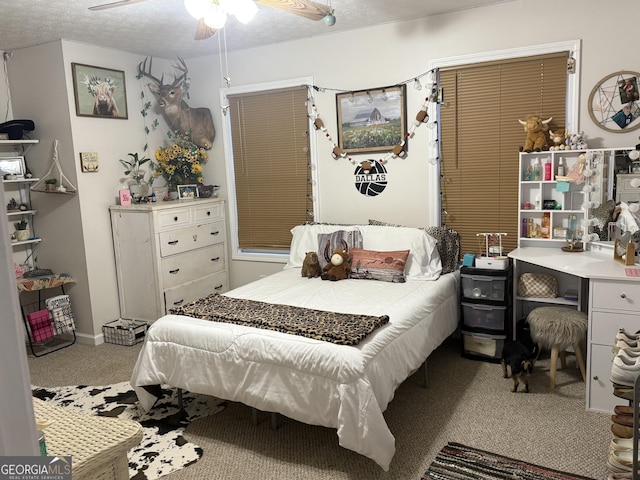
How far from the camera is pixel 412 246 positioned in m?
4.07

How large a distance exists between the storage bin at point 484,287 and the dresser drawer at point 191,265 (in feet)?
8.17

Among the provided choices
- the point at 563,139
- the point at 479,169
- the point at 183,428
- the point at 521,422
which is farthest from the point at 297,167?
the point at 521,422

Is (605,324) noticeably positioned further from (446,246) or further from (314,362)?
(314,362)

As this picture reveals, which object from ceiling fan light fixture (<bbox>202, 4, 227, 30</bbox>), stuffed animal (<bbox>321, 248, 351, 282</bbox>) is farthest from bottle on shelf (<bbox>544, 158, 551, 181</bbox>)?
ceiling fan light fixture (<bbox>202, 4, 227, 30</bbox>)

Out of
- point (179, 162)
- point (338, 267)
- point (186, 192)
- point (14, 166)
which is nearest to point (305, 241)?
point (338, 267)

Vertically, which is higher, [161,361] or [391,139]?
[391,139]

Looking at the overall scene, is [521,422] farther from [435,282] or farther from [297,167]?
[297,167]

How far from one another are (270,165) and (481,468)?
132 inches

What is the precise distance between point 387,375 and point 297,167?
104 inches

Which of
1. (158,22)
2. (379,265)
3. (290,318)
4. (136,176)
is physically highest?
(158,22)

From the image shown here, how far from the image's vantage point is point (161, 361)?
312 centimetres

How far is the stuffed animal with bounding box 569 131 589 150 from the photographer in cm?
362

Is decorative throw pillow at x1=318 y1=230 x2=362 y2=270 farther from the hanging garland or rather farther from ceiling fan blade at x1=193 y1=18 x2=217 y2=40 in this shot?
ceiling fan blade at x1=193 y1=18 x2=217 y2=40

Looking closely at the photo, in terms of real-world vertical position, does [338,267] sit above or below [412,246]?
below
